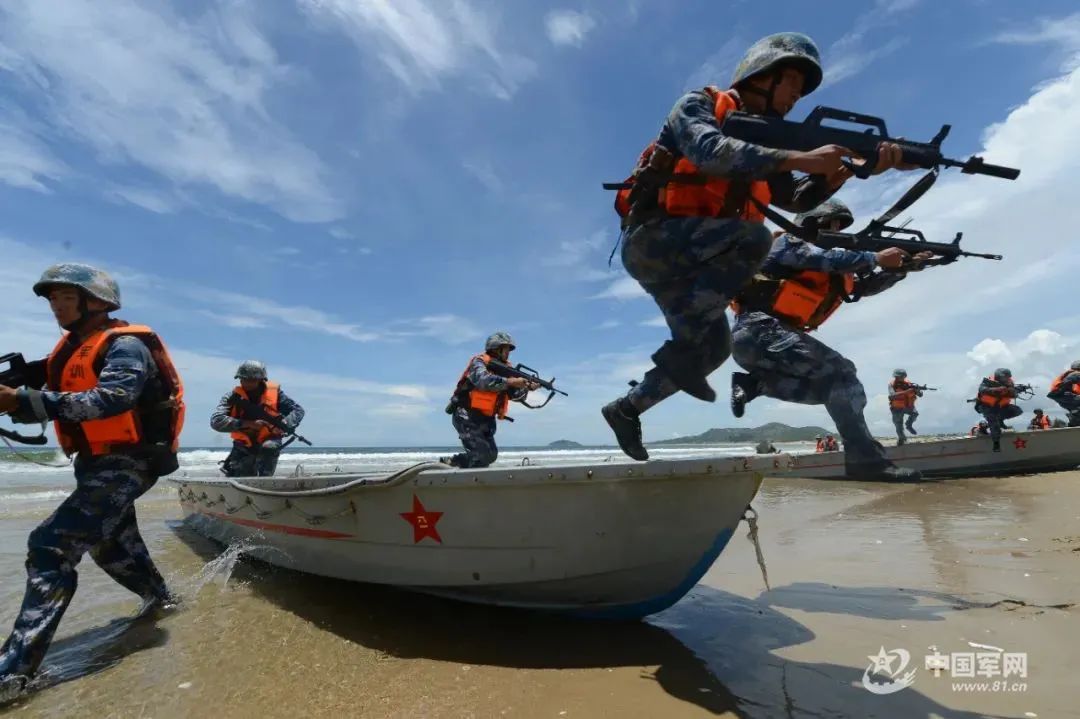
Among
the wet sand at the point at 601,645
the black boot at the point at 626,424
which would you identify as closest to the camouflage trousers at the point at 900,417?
Result: the wet sand at the point at 601,645

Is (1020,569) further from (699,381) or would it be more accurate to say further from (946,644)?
(699,381)

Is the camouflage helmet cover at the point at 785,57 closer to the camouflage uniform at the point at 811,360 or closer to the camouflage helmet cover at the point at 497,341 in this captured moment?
the camouflage uniform at the point at 811,360

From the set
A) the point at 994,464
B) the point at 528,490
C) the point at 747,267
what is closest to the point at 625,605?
the point at 528,490

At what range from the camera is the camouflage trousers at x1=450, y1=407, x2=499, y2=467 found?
25.4 ft

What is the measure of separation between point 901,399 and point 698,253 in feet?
52.4

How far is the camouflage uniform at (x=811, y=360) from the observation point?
11.4 feet

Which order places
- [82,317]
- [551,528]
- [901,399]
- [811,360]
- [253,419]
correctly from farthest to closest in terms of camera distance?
1. [901,399]
2. [253,419]
3. [811,360]
4. [82,317]
5. [551,528]

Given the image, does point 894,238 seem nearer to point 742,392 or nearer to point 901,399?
point 742,392

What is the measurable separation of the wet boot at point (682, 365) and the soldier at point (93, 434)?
121 inches

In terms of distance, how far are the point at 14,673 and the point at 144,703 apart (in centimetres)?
83

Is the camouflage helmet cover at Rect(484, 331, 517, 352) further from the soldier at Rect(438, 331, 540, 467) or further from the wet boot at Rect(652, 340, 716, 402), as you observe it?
the wet boot at Rect(652, 340, 716, 402)

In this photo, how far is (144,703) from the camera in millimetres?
2465

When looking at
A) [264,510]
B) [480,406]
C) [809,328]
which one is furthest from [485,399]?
[809,328]

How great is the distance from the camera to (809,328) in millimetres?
4230
